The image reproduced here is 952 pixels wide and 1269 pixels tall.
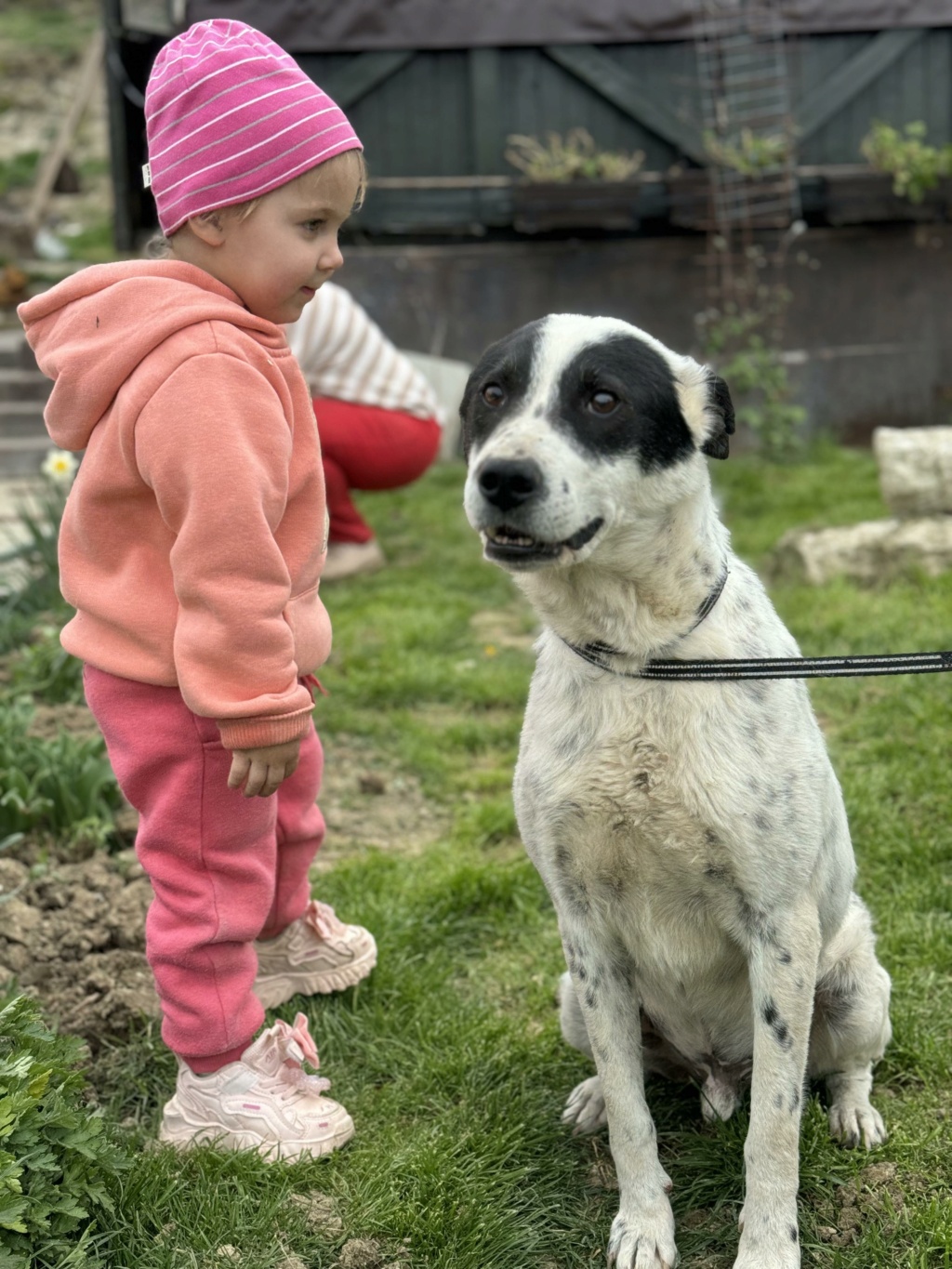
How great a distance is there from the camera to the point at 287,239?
7.43ft

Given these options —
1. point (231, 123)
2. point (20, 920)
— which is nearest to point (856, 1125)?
point (20, 920)

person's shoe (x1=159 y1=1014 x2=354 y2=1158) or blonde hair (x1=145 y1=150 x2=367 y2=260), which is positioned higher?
blonde hair (x1=145 y1=150 x2=367 y2=260)

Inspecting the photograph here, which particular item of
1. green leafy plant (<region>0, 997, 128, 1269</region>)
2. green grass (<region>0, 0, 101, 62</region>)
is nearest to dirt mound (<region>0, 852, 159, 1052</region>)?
green leafy plant (<region>0, 997, 128, 1269</region>)

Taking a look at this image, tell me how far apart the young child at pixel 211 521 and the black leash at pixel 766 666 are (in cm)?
52

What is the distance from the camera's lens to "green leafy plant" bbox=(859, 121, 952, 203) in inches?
297

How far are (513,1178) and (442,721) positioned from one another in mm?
2350

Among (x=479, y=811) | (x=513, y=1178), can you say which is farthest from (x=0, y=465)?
(x=513, y=1178)

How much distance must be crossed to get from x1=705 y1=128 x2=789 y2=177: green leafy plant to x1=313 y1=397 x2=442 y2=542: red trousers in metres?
2.71

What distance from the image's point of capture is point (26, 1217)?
6.61 feet

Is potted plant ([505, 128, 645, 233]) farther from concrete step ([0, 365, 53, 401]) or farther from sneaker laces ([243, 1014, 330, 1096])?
sneaker laces ([243, 1014, 330, 1096])

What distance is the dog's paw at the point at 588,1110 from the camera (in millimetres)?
2564

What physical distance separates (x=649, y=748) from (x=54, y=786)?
6.26ft

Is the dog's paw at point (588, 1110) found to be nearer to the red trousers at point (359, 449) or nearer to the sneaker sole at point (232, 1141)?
the sneaker sole at point (232, 1141)

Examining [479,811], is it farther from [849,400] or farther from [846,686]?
[849,400]
